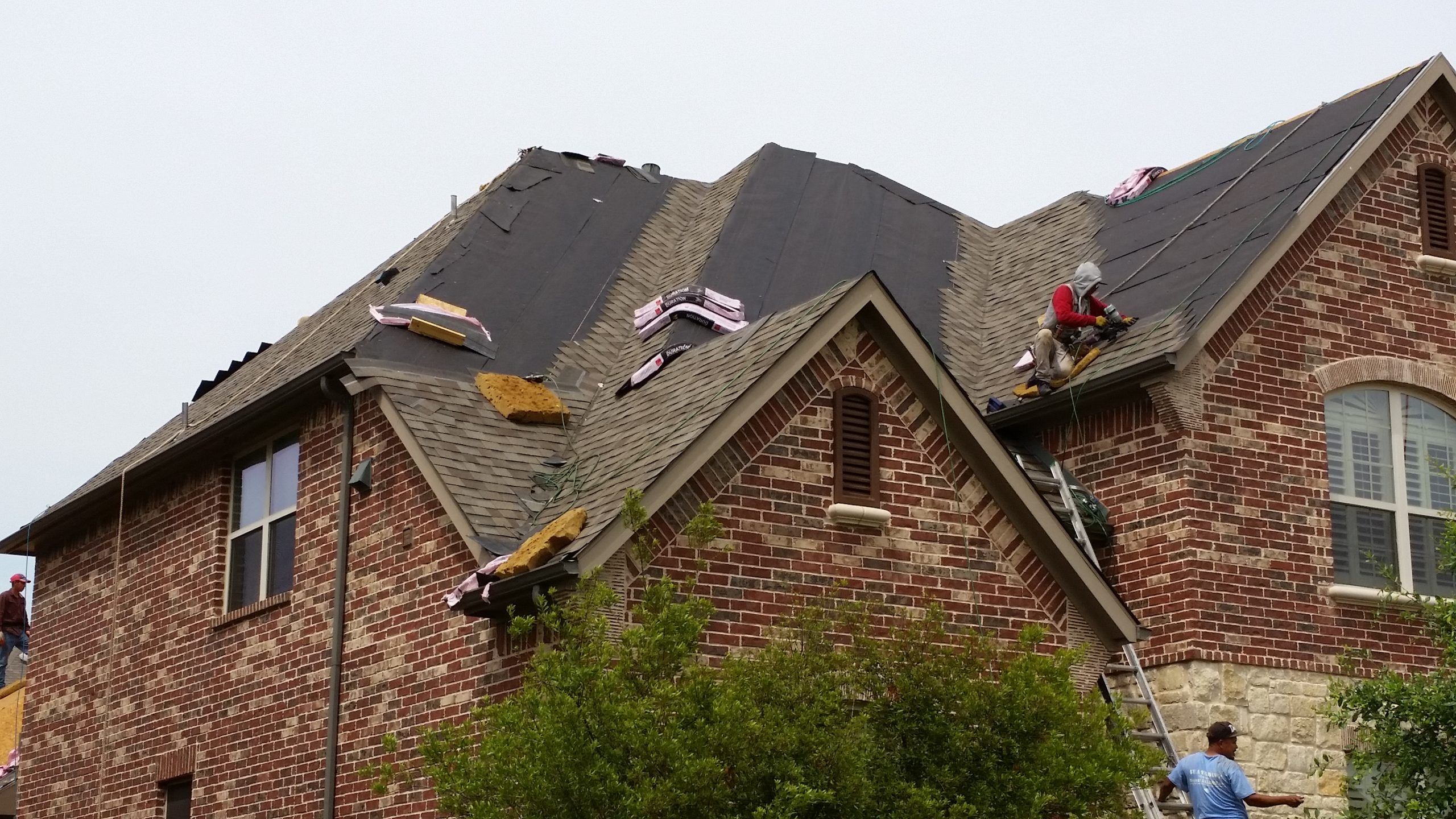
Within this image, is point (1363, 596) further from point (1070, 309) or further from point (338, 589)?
point (338, 589)

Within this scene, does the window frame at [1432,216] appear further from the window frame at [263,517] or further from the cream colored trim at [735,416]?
the window frame at [263,517]

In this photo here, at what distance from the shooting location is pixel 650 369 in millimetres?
18547

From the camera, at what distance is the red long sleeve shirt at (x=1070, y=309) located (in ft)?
63.0

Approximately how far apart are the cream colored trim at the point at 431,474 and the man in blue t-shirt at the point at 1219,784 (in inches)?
221

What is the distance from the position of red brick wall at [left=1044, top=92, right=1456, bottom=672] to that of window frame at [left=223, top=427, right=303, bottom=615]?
295 inches

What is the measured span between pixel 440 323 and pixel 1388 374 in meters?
9.32

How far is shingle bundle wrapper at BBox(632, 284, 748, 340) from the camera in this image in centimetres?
2006

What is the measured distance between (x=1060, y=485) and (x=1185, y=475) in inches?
47.4

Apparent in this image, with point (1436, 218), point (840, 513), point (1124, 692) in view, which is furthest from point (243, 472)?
point (1436, 218)

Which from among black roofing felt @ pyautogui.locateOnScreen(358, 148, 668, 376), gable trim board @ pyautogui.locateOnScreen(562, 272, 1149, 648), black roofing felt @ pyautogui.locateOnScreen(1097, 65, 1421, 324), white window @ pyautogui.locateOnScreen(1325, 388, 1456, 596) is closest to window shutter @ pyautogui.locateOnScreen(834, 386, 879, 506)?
gable trim board @ pyautogui.locateOnScreen(562, 272, 1149, 648)

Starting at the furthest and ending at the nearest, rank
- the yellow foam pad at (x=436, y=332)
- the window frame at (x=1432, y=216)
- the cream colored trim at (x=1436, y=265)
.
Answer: the window frame at (x=1432, y=216) → the cream colored trim at (x=1436, y=265) → the yellow foam pad at (x=436, y=332)

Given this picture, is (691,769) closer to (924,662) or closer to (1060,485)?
(924,662)

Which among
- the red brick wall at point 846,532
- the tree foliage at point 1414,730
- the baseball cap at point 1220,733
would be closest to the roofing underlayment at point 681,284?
the red brick wall at point 846,532

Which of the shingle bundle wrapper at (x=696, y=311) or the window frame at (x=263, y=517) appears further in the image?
the shingle bundle wrapper at (x=696, y=311)
